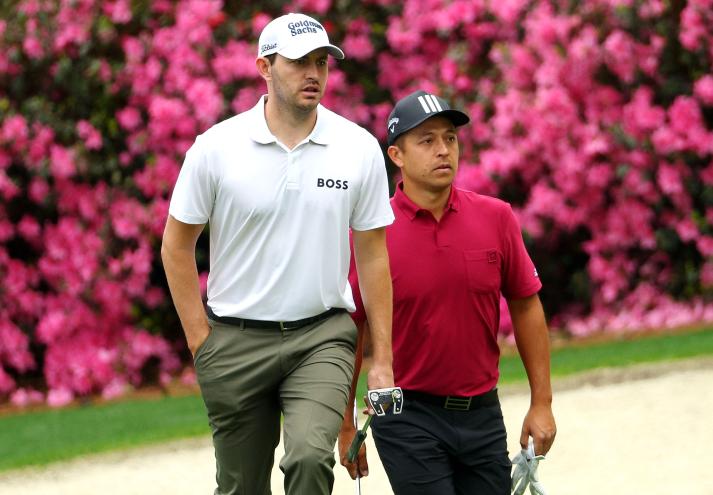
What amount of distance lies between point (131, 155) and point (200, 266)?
117 centimetres

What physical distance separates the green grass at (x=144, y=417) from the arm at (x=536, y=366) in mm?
4222

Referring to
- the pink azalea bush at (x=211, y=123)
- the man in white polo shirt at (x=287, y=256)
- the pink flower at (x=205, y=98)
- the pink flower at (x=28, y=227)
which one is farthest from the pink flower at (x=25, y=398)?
the man in white polo shirt at (x=287, y=256)

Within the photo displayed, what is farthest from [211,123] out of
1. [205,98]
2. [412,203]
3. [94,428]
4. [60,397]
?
[412,203]

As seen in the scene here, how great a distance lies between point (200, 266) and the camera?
11.7 m

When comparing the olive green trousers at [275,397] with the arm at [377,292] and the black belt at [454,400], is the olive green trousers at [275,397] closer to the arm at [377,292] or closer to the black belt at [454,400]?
the arm at [377,292]

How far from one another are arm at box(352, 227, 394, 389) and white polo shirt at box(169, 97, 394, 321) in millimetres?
67

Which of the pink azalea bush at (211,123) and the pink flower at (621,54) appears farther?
the pink azalea bush at (211,123)

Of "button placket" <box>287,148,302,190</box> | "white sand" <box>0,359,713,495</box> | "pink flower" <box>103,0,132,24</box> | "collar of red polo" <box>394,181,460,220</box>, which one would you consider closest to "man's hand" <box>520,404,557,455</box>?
"collar of red polo" <box>394,181,460,220</box>

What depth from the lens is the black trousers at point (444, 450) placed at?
4.42 m

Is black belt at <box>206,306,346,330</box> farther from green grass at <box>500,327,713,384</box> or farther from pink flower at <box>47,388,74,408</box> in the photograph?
pink flower at <box>47,388,74,408</box>

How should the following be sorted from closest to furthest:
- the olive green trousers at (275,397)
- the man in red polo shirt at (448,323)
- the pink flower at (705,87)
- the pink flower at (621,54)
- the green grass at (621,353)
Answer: the olive green trousers at (275,397) < the man in red polo shirt at (448,323) < the green grass at (621,353) < the pink flower at (705,87) < the pink flower at (621,54)

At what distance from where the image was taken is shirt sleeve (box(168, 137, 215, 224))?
433cm

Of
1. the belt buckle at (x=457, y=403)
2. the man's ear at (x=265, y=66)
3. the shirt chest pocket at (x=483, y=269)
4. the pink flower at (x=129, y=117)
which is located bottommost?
the belt buckle at (x=457, y=403)

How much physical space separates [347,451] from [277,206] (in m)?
0.91
